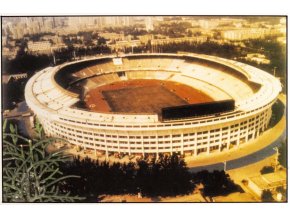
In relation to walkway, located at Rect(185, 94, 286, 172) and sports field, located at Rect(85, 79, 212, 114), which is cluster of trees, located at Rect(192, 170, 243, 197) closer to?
walkway, located at Rect(185, 94, 286, 172)

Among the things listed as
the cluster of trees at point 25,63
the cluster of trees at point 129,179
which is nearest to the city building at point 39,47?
the cluster of trees at point 25,63

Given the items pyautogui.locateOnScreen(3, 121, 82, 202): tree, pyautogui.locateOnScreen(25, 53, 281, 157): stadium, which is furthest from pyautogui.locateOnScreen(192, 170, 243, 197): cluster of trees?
pyautogui.locateOnScreen(3, 121, 82, 202): tree

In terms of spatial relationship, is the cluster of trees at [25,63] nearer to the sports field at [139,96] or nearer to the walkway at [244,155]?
the sports field at [139,96]

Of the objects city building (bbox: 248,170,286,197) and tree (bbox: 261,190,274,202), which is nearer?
tree (bbox: 261,190,274,202)

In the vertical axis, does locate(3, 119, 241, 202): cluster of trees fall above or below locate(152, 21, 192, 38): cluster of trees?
below

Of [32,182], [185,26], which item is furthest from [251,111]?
[32,182]

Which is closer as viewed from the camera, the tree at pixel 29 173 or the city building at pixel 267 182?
the tree at pixel 29 173
